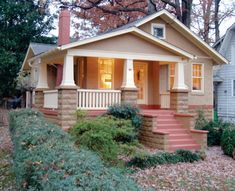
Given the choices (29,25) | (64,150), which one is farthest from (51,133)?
(29,25)

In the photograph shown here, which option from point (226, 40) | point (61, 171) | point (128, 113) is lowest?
point (61, 171)

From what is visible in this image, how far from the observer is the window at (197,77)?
59.7 ft

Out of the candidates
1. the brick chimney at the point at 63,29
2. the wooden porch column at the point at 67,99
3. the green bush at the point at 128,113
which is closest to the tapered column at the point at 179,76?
the green bush at the point at 128,113

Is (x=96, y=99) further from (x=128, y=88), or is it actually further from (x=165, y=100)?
(x=165, y=100)

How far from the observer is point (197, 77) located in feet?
59.6

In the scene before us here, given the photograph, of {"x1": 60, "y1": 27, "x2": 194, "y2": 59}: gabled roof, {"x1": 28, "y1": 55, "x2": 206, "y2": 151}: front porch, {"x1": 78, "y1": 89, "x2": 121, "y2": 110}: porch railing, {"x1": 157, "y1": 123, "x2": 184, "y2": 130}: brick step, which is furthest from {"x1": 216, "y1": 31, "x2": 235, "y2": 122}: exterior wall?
{"x1": 78, "y1": 89, "x2": 121, "y2": 110}: porch railing

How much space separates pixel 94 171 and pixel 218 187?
4.50 metres

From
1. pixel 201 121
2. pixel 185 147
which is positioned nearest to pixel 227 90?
pixel 201 121

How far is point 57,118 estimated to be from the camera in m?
13.2

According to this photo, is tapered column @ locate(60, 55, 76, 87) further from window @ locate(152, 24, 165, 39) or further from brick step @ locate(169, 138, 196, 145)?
window @ locate(152, 24, 165, 39)

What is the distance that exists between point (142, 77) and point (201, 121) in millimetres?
3768

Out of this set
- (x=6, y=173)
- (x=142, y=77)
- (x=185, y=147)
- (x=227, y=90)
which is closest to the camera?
(x=6, y=173)

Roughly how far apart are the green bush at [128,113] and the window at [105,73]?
12.0ft

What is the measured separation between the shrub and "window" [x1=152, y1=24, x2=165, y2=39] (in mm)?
4523
